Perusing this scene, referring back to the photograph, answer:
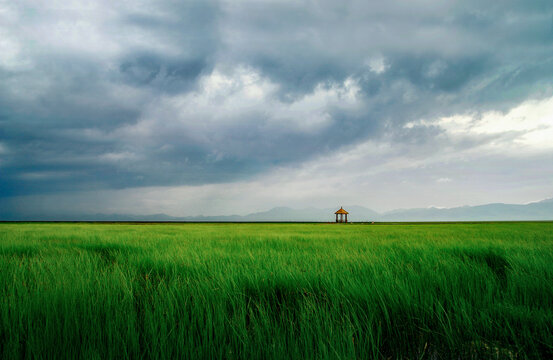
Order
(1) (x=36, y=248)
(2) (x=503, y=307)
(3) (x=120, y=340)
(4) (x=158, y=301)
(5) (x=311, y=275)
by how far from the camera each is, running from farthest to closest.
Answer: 1. (1) (x=36, y=248)
2. (5) (x=311, y=275)
3. (4) (x=158, y=301)
4. (2) (x=503, y=307)
5. (3) (x=120, y=340)

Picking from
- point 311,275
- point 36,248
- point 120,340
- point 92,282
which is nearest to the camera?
point 120,340

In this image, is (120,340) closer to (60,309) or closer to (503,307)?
(60,309)

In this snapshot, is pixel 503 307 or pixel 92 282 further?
pixel 92 282

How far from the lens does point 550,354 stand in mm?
1323

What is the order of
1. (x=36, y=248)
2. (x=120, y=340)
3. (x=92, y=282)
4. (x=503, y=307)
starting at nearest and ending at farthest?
(x=120, y=340) < (x=503, y=307) < (x=92, y=282) < (x=36, y=248)

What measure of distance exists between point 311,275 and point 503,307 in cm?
138

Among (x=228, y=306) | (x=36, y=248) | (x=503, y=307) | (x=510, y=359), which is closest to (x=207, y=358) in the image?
(x=228, y=306)

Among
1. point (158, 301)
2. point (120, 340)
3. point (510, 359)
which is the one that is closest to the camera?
point (510, 359)

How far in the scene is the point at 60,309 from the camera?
1681 millimetres

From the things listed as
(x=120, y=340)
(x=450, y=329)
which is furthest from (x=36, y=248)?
(x=450, y=329)

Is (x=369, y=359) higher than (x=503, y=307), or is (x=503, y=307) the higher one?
(x=503, y=307)

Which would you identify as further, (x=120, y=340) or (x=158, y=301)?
(x=158, y=301)

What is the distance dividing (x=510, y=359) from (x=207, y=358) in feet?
4.83

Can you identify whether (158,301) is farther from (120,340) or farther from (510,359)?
(510,359)
